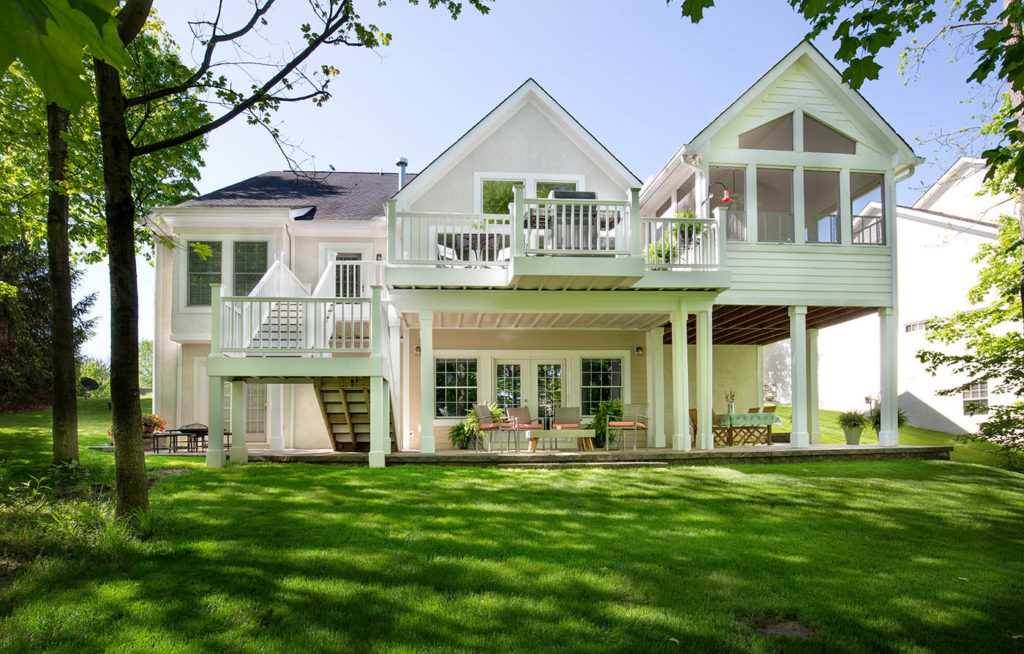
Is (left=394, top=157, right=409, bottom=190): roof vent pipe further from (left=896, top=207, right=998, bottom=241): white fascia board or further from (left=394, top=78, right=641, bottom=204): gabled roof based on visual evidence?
(left=896, top=207, right=998, bottom=241): white fascia board

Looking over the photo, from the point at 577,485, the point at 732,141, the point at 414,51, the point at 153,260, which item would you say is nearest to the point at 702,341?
the point at 732,141

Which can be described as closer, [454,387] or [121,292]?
[121,292]

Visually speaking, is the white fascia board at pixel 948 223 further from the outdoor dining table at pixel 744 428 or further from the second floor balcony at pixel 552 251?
the second floor balcony at pixel 552 251

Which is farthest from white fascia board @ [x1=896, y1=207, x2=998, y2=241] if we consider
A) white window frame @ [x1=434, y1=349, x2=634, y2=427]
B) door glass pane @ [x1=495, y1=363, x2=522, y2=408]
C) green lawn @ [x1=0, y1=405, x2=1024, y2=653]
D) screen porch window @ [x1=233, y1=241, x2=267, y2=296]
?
screen porch window @ [x1=233, y1=241, x2=267, y2=296]

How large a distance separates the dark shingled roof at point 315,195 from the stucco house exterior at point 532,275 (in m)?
0.11

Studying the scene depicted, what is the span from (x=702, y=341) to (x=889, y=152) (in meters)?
5.57

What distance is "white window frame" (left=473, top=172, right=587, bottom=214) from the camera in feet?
45.2

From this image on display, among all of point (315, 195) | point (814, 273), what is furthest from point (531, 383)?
point (315, 195)

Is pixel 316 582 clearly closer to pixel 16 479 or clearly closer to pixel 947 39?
pixel 16 479

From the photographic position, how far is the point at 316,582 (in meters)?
4.49

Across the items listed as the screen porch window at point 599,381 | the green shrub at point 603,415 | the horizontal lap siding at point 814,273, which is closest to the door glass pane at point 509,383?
the screen porch window at point 599,381

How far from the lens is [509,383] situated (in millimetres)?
14945

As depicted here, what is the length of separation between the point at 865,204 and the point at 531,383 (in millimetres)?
8155

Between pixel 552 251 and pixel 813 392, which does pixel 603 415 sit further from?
pixel 813 392
